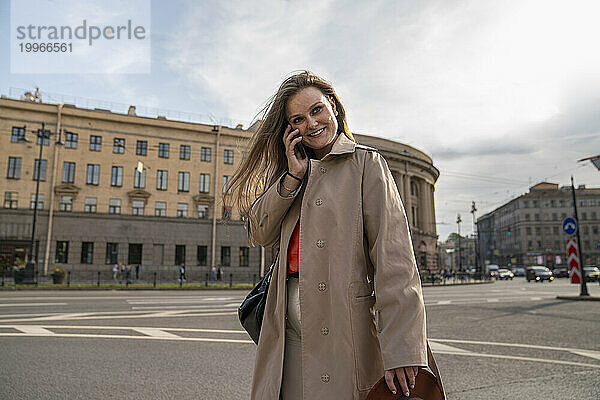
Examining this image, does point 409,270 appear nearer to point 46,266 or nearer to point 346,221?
point 346,221

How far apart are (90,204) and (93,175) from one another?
2618 mm

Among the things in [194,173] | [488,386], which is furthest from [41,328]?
[194,173]

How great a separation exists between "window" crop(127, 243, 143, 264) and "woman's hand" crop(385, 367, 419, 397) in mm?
38804

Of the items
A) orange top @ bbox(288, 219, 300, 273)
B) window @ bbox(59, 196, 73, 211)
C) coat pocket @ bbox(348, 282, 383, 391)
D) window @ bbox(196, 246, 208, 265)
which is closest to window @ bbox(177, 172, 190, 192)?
window @ bbox(196, 246, 208, 265)

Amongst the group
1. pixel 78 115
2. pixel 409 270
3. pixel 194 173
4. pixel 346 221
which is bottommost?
pixel 409 270

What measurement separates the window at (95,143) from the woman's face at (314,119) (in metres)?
40.9

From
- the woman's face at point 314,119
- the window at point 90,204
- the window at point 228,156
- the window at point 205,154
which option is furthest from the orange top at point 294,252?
the window at point 228,156

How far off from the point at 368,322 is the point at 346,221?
42cm

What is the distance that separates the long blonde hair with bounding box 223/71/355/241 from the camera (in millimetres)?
2248

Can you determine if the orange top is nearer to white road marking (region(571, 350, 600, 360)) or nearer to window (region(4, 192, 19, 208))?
white road marking (region(571, 350, 600, 360))

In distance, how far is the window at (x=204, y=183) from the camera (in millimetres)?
41656

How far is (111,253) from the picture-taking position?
A: 120ft

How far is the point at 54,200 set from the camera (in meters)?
36.3

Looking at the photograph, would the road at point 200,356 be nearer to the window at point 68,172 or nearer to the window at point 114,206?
Answer: the window at point 114,206
